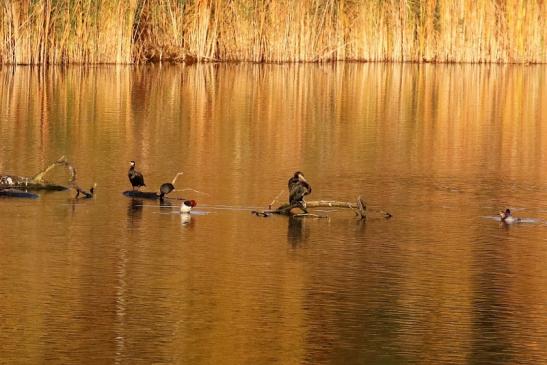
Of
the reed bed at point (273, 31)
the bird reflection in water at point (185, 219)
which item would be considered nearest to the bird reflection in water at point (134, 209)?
the bird reflection in water at point (185, 219)

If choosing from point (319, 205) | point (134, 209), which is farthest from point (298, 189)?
point (134, 209)

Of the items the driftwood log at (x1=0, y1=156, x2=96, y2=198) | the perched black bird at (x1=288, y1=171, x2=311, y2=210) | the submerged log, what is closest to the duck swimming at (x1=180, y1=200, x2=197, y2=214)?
the perched black bird at (x1=288, y1=171, x2=311, y2=210)

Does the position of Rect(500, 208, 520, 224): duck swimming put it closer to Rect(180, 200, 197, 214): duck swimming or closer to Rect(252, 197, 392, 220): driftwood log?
Rect(252, 197, 392, 220): driftwood log

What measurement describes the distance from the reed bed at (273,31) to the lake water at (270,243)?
6.48 m

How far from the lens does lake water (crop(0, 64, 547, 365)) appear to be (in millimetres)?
8125

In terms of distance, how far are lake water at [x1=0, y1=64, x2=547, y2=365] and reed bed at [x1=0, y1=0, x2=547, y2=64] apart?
21.2 ft

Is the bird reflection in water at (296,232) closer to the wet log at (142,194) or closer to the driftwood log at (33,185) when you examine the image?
the wet log at (142,194)

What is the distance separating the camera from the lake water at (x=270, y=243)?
8.12 meters

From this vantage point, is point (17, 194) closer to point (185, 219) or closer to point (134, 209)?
point (134, 209)

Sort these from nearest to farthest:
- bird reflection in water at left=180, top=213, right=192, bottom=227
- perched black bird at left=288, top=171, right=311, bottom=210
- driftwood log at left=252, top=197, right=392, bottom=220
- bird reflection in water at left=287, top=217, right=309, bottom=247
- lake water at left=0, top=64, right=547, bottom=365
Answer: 1. lake water at left=0, top=64, right=547, bottom=365
2. bird reflection in water at left=287, top=217, right=309, bottom=247
3. bird reflection in water at left=180, top=213, right=192, bottom=227
4. perched black bird at left=288, top=171, right=311, bottom=210
5. driftwood log at left=252, top=197, right=392, bottom=220

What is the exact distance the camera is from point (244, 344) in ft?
26.3

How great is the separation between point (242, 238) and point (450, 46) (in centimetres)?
2316

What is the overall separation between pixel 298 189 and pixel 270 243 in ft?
3.85

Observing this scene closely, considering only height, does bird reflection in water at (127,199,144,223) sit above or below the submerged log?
below
